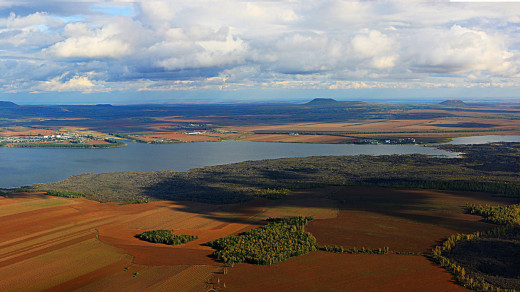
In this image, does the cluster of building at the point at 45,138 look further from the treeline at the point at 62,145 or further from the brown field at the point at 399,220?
the brown field at the point at 399,220

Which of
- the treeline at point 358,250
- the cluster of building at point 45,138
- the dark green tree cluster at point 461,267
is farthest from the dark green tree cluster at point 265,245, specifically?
the cluster of building at point 45,138

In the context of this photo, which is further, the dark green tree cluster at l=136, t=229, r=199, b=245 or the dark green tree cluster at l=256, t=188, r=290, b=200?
the dark green tree cluster at l=256, t=188, r=290, b=200

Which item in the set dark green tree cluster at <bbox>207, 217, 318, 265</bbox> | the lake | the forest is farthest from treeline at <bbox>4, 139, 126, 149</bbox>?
dark green tree cluster at <bbox>207, 217, 318, 265</bbox>

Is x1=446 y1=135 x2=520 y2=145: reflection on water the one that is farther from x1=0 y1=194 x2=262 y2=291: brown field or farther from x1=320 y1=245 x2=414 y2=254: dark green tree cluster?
x1=320 y1=245 x2=414 y2=254: dark green tree cluster

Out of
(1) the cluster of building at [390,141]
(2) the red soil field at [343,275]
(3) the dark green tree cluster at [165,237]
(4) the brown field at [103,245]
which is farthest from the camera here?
(1) the cluster of building at [390,141]

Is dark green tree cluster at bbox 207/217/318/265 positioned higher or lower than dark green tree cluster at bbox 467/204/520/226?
lower

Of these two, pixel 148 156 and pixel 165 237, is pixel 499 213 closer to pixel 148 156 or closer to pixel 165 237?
pixel 165 237

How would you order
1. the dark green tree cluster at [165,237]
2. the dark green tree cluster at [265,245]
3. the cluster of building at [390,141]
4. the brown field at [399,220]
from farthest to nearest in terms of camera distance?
the cluster of building at [390,141] < the dark green tree cluster at [165,237] < the brown field at [399,220] < the dark green tree cluster at [265,245]

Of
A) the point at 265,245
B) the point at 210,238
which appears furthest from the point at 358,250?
the point at 210,238
